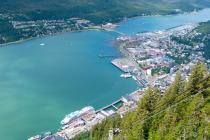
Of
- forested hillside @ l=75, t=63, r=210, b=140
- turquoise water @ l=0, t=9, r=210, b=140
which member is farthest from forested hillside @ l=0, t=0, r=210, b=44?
forested hillside @ l=75, t=63, r=210, b=140

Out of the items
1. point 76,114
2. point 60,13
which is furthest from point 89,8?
point 76,114

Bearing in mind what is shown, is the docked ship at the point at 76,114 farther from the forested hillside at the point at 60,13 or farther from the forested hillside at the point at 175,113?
the forested hillside at the point at 60,13

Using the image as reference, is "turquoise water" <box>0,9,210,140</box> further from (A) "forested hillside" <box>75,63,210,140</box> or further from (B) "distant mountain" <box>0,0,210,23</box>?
(A) "forested hillside" <box>75,63,210,140</box>

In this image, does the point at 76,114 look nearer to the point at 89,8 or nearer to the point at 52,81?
the point at 52,81

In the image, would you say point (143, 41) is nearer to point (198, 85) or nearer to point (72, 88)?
point (72, 88)

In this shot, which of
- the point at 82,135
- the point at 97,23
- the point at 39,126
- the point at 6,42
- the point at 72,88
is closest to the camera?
the point at 82,135

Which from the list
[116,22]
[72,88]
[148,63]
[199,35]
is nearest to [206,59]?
[148,63]
